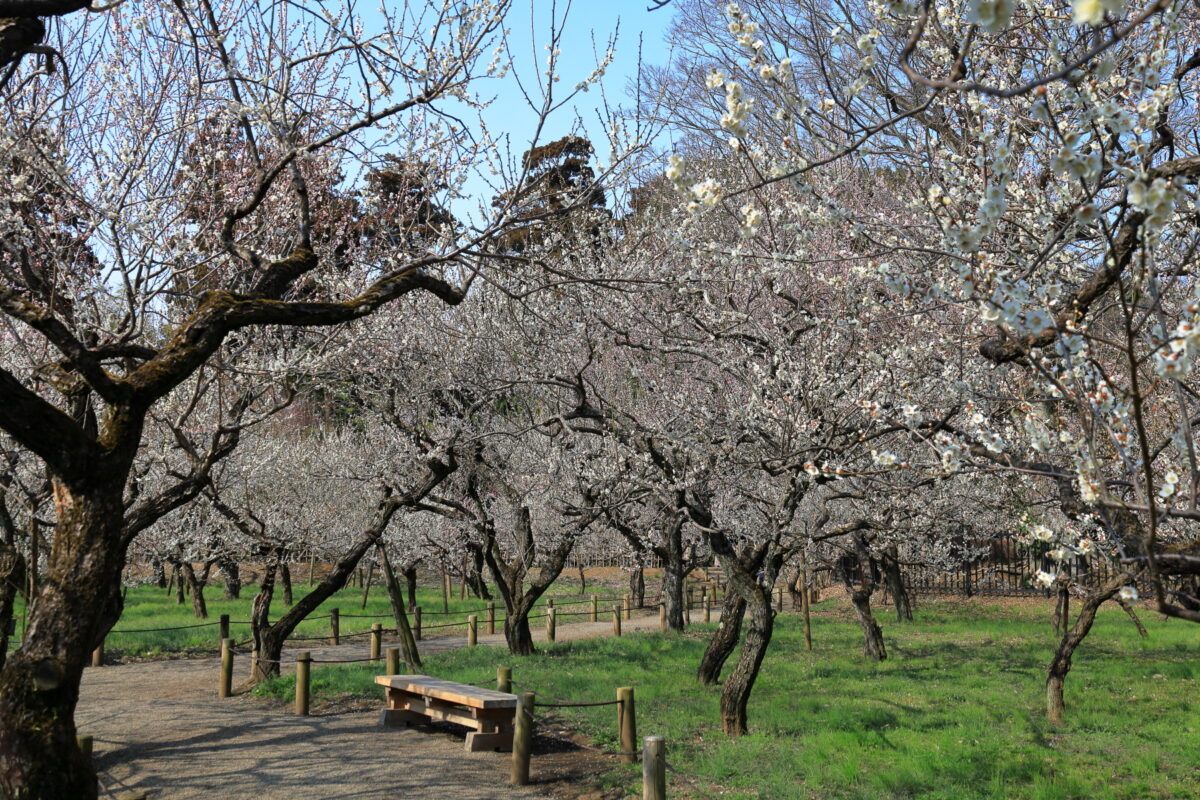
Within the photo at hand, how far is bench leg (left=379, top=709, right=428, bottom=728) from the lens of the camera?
10219mm

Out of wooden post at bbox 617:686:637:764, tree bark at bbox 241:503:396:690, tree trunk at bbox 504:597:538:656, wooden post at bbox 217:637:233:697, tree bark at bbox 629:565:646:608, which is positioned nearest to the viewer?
wooden post at bbox 617:686:637:764

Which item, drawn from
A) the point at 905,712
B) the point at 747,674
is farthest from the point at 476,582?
the point at 747,674

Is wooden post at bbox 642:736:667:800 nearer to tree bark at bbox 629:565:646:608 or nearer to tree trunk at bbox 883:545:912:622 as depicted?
tree trunk at bbox 883:545:912:622

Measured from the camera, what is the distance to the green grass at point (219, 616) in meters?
17.2

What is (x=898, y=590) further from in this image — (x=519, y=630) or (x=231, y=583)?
(x=231, y=583)

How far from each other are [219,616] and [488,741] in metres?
14.4

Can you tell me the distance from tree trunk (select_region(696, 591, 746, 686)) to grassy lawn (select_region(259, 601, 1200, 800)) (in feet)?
0.99

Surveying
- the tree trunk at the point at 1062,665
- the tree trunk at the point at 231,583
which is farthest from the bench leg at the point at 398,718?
the tree trunk at the point at 231,583

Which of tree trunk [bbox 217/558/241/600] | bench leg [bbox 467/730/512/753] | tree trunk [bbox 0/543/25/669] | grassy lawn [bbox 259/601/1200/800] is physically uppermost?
tree trunk [bbox 0/543/25/669]

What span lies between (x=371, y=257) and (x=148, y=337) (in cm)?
276

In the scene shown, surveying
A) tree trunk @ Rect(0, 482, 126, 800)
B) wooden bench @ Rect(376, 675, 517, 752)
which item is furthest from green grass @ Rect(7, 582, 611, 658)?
tree trunk @ Rect(0, 482, 126, 800)

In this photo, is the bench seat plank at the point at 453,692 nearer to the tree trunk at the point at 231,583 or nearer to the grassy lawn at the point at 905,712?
the grassy lawn at the point at 905,712

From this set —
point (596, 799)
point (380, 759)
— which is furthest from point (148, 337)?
point (596, 799)

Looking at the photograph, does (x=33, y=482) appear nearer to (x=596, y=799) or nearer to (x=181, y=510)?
(x=181, y=510)
